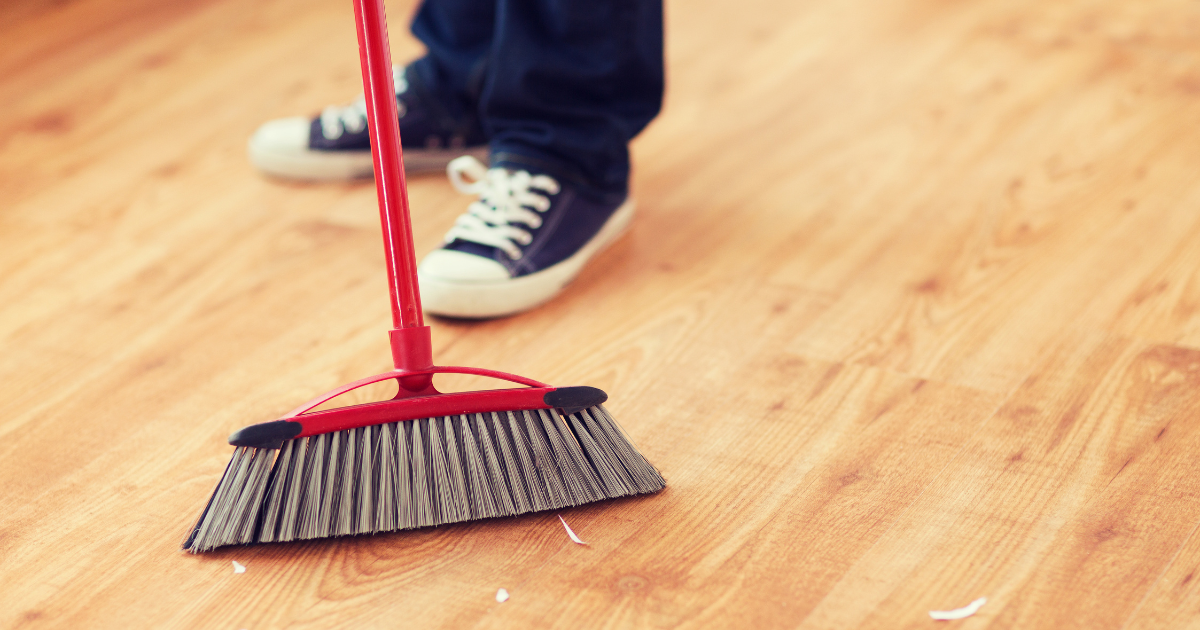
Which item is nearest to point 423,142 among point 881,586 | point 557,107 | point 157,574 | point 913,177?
point 557,107

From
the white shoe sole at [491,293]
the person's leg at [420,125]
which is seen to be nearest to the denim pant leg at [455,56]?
the person's leg at [420,125]

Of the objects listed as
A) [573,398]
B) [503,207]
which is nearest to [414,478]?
[573,398]

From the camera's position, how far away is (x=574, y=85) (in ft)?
3.63

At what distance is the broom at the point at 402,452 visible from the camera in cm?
70

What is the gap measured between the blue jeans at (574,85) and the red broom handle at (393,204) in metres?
0.36

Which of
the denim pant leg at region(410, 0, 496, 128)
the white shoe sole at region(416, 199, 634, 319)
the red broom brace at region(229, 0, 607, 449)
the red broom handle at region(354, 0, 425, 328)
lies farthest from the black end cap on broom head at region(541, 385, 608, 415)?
the denim pant leg at region(410, 0, 496, 128)

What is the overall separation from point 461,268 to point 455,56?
0.39 metres

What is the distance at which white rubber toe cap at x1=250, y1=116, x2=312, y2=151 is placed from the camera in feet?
4.28

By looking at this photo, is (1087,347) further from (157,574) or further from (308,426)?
(157,574)

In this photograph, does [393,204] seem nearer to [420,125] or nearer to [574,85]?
[574,85]

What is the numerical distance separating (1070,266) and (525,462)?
62cm

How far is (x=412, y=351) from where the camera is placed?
→ 2.43 feet

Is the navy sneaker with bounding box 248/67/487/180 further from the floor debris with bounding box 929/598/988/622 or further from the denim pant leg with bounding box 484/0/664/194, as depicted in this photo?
the floor debris with bounding box 929/598/988/622

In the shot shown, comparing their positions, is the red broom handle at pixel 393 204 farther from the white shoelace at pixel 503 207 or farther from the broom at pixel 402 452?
the white shoelace at pixel 503 207
